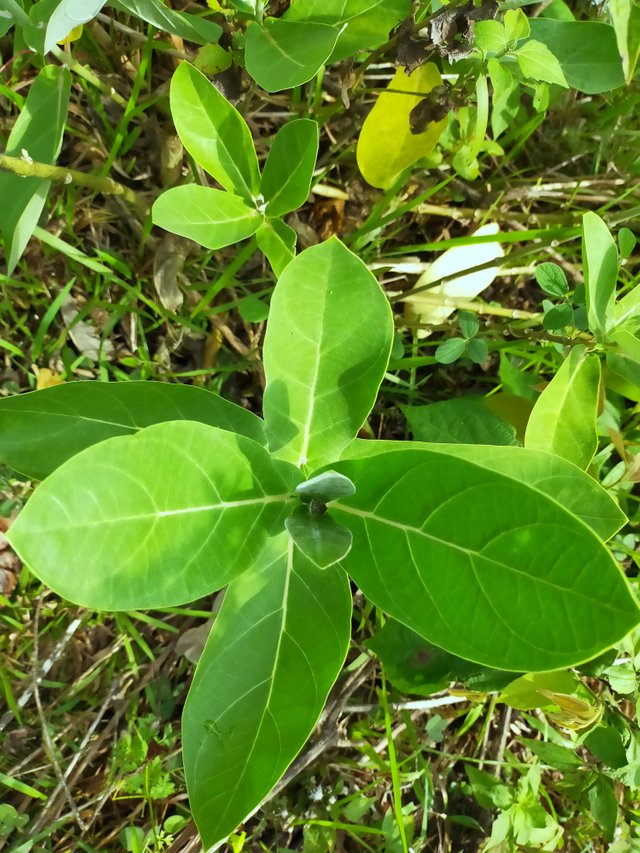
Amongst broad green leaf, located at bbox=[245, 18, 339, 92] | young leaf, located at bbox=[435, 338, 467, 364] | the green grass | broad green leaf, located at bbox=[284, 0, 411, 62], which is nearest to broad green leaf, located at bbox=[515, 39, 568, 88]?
broad green leaf, located at bbox=[284, 0, 411, 62]

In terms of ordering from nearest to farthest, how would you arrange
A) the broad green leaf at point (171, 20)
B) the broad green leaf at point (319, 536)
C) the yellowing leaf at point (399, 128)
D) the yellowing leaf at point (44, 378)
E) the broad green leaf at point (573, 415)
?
the broad green leaf at point (319, 536)
the broad green leaf at point (171, 20)
the broad green leaf at point (573, 415)
the yellowing leaf at point (399, 128)
the yellowing leaf at point (44, 378)

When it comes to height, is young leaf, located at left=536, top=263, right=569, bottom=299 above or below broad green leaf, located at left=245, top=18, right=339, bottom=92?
below

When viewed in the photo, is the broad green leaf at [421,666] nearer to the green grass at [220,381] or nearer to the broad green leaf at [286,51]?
the green grass at [220,381]

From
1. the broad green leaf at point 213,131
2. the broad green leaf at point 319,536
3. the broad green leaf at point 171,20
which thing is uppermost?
the broad green leaf at point 171,20

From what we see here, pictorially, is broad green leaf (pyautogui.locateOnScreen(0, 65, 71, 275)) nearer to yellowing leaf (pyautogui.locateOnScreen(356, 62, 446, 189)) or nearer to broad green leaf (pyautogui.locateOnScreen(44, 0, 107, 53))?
broad green leaf (pyautogui.locateOnScreen(44, 0, 107, 53))

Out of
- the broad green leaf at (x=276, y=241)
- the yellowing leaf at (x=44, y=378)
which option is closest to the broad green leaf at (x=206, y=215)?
the broad green leaf at (x=276, y=241)

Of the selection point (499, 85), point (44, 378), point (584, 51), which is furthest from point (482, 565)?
point (44, 378)

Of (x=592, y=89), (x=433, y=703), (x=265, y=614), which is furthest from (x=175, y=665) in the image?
(x=592, y=89)
